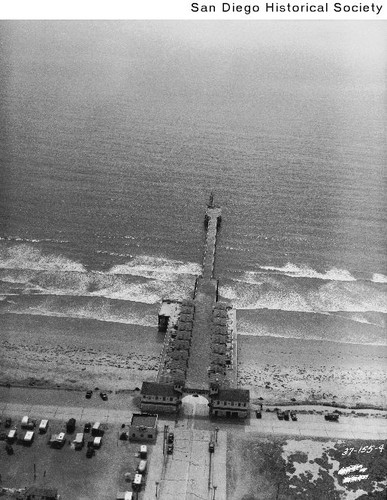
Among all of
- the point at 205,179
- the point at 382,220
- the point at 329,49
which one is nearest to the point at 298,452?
the point at 382,220

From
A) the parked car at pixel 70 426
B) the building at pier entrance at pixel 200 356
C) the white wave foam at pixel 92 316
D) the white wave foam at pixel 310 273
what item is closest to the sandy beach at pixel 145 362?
the white wave foam at pixel 92 316

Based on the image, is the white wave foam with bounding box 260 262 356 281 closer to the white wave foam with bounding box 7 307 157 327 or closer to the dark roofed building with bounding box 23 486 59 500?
the white wave foam with bounding box 7 307 157 327

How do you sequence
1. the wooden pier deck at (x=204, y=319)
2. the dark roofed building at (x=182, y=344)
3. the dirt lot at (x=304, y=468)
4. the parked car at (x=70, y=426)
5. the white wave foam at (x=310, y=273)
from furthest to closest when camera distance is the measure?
1. the white wave foam at (x=310, y=273)
2. the dark roofed building at (x=182, y=344)
3. the wooden pier deck at (x=204, y=319)
4. the parked car at (x=70, y=426)
5. the dirt lot at (x=304, y=468)

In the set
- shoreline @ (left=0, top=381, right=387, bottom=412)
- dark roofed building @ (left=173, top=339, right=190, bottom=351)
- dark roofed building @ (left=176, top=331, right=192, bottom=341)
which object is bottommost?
shoreline @ (left=0, top=381, right=387, bottom=412)

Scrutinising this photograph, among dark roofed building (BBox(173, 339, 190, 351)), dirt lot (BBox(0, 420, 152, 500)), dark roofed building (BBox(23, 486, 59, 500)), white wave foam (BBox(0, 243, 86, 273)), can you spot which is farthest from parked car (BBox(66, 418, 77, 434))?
white wave foam (BBox(0, 243, 86, 273))

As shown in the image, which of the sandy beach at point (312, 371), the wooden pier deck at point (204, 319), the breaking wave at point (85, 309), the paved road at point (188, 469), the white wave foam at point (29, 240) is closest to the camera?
the paved road at point (188, 469)
